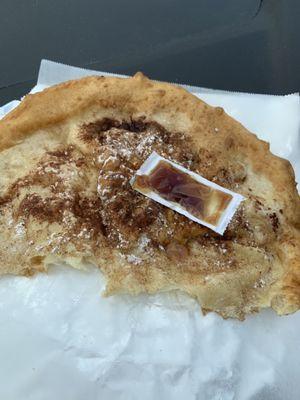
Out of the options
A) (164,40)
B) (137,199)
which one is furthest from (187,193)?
(164,40)

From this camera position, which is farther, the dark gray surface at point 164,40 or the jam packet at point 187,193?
the dark gray surface at point 164,40

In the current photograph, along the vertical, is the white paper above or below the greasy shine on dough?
below

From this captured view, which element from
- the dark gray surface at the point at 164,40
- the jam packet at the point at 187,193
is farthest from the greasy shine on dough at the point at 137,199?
the dark gray surface at the point at 164,40

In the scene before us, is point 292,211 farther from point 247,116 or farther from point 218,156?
point 247,116

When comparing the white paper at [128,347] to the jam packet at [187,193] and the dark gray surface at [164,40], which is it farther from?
the dark gray surface at [164,40]

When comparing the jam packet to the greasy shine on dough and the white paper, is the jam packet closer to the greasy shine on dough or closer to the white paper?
the greasy shine on dough

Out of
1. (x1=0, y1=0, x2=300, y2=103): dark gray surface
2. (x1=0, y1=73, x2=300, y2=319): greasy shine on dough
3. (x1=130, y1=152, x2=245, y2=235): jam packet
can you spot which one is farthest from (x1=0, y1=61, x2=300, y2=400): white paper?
(x1=0, y1=0, x2=300, y2=103): dark gray surface
